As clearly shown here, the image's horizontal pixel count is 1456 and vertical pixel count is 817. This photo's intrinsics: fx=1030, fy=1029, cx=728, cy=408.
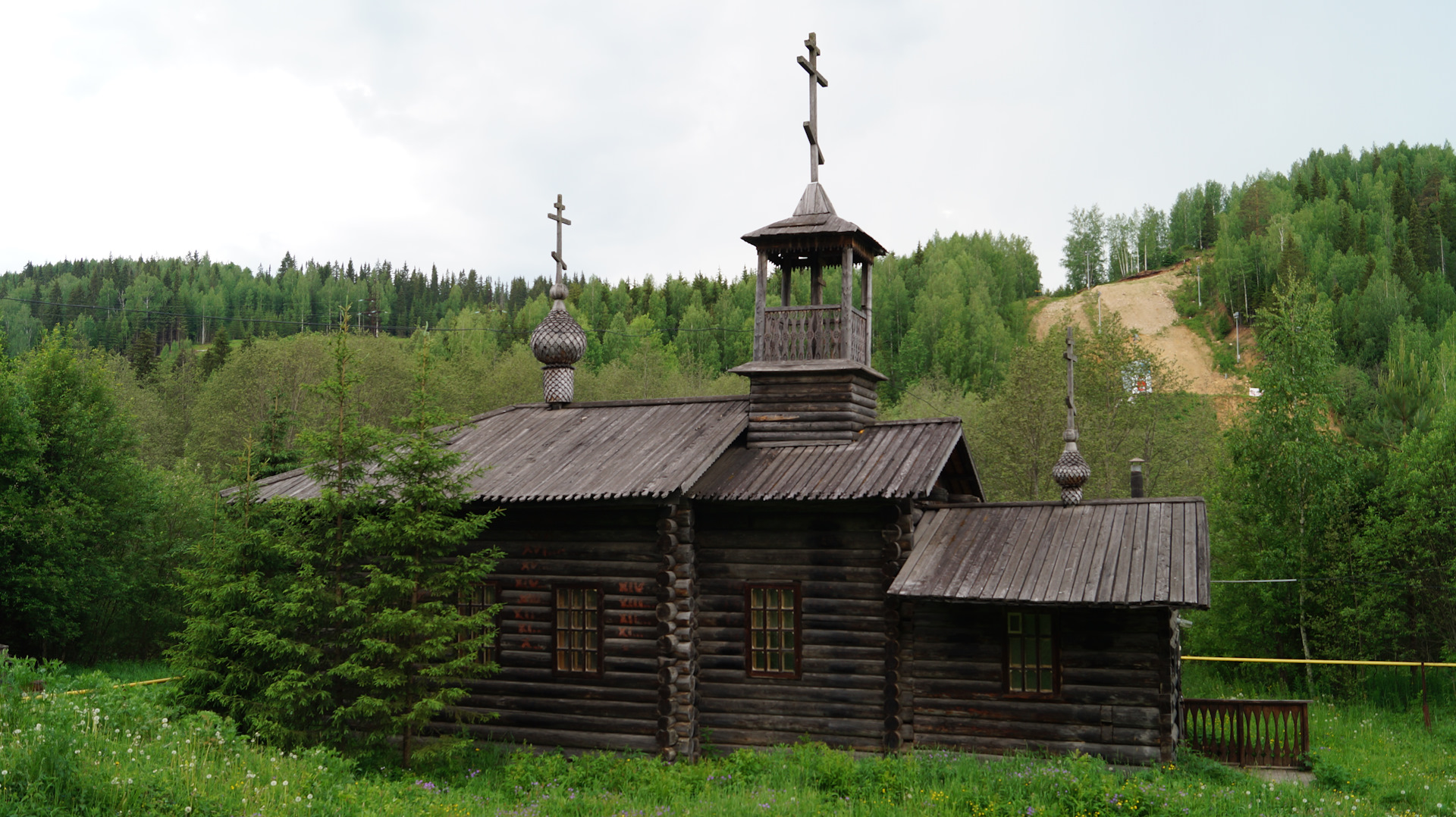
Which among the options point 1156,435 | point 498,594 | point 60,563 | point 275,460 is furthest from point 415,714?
point 1156,435

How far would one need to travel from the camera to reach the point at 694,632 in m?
14.1

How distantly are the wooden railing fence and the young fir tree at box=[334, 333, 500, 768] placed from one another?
9.48m

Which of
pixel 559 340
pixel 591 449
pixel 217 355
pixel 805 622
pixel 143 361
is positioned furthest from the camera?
pixel 143 361

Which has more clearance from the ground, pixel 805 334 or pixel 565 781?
pixel 805 334

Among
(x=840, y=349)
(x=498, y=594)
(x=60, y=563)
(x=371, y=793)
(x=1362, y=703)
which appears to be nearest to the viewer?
(x=371, y=793)

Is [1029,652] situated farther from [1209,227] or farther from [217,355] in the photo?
[1209,227]

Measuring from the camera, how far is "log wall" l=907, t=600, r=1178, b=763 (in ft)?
40.4

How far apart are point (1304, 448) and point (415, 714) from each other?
17.0 metres

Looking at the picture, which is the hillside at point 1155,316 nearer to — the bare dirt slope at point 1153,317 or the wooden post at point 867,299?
the bare dirt slope at point 1153,317

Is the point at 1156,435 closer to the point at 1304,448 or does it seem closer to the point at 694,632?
the point at 1304,448

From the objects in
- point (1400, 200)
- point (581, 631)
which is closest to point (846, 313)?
point (581, 631)

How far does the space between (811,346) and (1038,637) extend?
5.59 metres

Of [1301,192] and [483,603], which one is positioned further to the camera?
[1301,192]

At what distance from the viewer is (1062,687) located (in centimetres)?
1267
